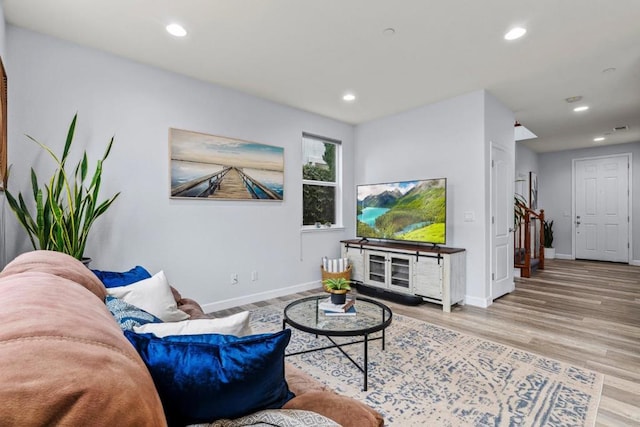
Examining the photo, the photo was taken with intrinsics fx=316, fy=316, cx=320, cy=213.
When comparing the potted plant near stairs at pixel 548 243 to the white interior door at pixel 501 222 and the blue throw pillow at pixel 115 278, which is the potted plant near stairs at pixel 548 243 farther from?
the blue throw pillow at pixel 115 278

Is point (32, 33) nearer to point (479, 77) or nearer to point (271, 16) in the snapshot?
point (271, 16)

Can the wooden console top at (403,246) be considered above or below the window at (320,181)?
below

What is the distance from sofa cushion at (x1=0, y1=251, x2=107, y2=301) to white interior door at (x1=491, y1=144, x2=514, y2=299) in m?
4.12

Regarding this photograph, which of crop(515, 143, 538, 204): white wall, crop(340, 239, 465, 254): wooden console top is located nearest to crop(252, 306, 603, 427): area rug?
crop(340, 239, 465, 254): wooden console top

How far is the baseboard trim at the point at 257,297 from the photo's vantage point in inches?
143

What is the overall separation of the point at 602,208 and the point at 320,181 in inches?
263

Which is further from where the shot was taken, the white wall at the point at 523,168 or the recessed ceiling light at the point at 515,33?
the white wall at the point at 523,168

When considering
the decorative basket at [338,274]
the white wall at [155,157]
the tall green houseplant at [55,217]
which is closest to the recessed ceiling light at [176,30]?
the white wall at [155,157]

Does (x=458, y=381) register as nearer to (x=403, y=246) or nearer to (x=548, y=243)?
(x=403, y=246)

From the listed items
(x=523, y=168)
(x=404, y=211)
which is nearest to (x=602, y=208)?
(x=523, y=168)

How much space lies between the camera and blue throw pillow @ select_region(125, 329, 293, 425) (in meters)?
0.83

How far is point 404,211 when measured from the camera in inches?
171

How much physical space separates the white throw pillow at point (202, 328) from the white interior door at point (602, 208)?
881 cm

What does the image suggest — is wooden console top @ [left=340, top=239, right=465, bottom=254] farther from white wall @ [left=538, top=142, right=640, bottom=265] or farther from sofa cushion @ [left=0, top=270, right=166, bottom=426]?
white wall @ [left=538, top=142, right=640, bottom=265]
